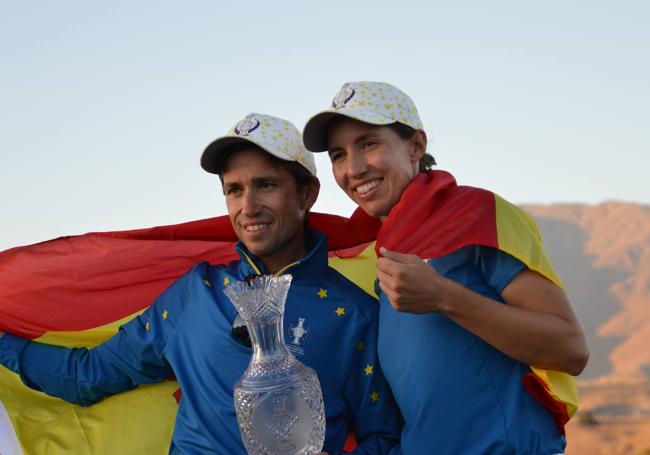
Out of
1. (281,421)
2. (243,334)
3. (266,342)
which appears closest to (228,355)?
(243,334)

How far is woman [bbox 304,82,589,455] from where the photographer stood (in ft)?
9.70

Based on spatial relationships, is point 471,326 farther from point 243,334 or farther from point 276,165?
point 276,165

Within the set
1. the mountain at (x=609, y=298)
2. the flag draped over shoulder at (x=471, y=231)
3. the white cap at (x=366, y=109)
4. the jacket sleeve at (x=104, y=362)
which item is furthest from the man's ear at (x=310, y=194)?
the mountain at (x=609, y=298)

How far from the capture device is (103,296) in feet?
15.2

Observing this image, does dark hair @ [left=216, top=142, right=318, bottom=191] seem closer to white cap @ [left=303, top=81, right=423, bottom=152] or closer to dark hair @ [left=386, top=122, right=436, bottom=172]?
white cap @ [left=303, top=81, right=423, bottom=152]

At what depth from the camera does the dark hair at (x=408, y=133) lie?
347 cm

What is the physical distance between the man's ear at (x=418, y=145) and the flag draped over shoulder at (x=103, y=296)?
0.62 meters

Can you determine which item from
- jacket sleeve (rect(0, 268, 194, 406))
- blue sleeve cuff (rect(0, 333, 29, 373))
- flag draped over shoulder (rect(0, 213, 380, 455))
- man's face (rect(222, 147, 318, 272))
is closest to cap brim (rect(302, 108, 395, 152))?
man's face (rect(222, 147, 318, 272))

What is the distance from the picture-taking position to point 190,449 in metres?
3.65

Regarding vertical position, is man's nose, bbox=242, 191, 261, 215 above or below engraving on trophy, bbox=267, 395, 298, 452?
above

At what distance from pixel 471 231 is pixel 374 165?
19.0 inches

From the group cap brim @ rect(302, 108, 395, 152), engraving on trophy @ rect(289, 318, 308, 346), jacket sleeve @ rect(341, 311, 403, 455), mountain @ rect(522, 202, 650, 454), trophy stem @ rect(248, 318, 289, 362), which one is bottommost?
mountain @ rect(522, 202, 650, 454)

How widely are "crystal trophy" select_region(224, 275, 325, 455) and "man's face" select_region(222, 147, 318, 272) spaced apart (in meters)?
0.53

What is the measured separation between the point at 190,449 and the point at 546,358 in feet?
4.77
